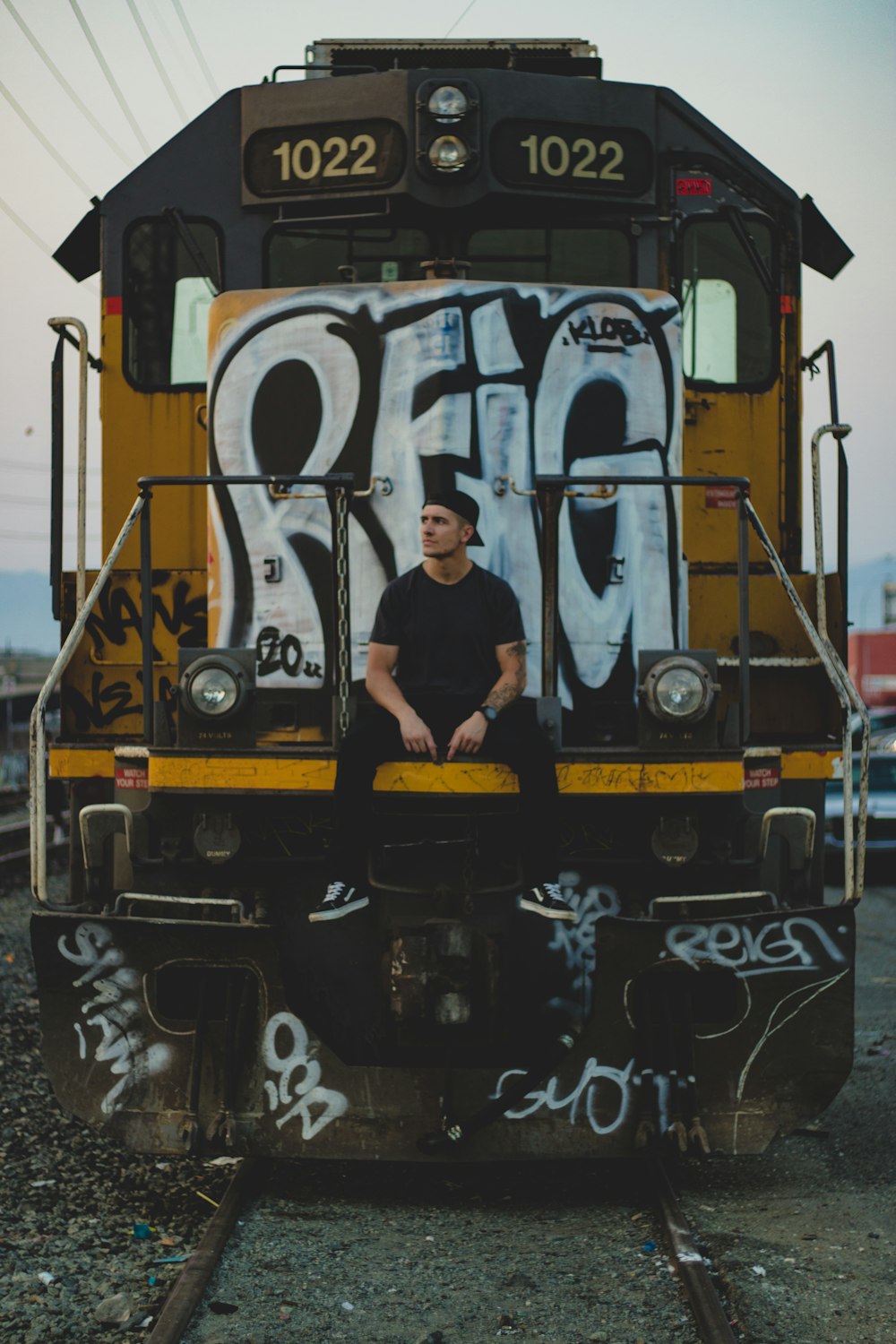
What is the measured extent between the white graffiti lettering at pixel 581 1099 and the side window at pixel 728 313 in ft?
9.67

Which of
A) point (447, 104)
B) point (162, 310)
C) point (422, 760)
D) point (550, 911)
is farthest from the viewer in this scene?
point (162, 310)

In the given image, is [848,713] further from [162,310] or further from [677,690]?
[162,310]

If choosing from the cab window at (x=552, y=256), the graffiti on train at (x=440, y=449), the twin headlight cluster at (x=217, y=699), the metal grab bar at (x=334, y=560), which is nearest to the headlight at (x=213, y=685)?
the twin headlight cluster at (x=217, y=699)

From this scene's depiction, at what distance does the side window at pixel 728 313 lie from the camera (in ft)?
19.1

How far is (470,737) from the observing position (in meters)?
4.41

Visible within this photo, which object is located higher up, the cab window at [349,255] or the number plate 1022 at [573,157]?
the number plate 1022 at [573,157]

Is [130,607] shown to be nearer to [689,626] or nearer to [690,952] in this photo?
[689,626]

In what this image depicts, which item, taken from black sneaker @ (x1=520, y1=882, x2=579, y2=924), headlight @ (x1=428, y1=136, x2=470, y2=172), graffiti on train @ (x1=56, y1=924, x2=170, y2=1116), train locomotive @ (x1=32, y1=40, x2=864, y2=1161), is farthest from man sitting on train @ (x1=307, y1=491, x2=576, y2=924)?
headlight @ (x1=428, y1=136, x2=470, y2=172)

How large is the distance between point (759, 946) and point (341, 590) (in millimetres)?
1852

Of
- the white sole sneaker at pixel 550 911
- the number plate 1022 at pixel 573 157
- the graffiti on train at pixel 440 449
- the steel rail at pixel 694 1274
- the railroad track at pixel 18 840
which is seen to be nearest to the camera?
the steel rail at pixel 694 1274

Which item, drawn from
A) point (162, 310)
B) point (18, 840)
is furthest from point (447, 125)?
point (18, 840)

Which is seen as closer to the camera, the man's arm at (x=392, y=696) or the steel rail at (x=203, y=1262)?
the steel rail at (x=203, y=1262)

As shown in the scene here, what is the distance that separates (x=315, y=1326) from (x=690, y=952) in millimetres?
1682

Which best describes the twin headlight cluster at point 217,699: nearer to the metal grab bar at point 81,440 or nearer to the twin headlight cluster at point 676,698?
the metal grab bar at point 81,440
